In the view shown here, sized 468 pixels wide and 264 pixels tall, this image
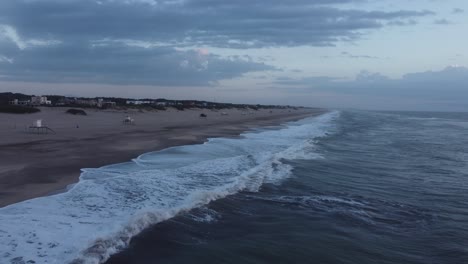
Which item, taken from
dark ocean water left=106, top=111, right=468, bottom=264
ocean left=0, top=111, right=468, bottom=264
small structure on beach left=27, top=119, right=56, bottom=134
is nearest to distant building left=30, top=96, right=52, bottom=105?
small structure on beach left=27, top=119, right=56, bottom=134

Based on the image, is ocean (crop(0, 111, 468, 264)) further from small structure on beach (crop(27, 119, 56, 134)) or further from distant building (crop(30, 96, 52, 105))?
distant building (crop(30, 96, 52, 105))

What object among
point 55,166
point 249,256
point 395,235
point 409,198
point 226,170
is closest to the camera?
point 249,256

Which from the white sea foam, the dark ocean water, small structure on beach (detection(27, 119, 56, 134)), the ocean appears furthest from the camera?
small structure on beach (detection(27, 119, 56, 134))

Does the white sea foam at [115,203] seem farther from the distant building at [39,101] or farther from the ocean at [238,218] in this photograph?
the distant building at [39,101]

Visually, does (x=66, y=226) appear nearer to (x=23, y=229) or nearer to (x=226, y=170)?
(x=23, y=229)

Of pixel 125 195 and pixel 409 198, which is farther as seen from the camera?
pixel 409 198

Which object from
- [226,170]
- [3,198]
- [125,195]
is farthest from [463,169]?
[3,198]

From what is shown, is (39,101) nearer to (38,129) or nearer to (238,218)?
(38,129)
